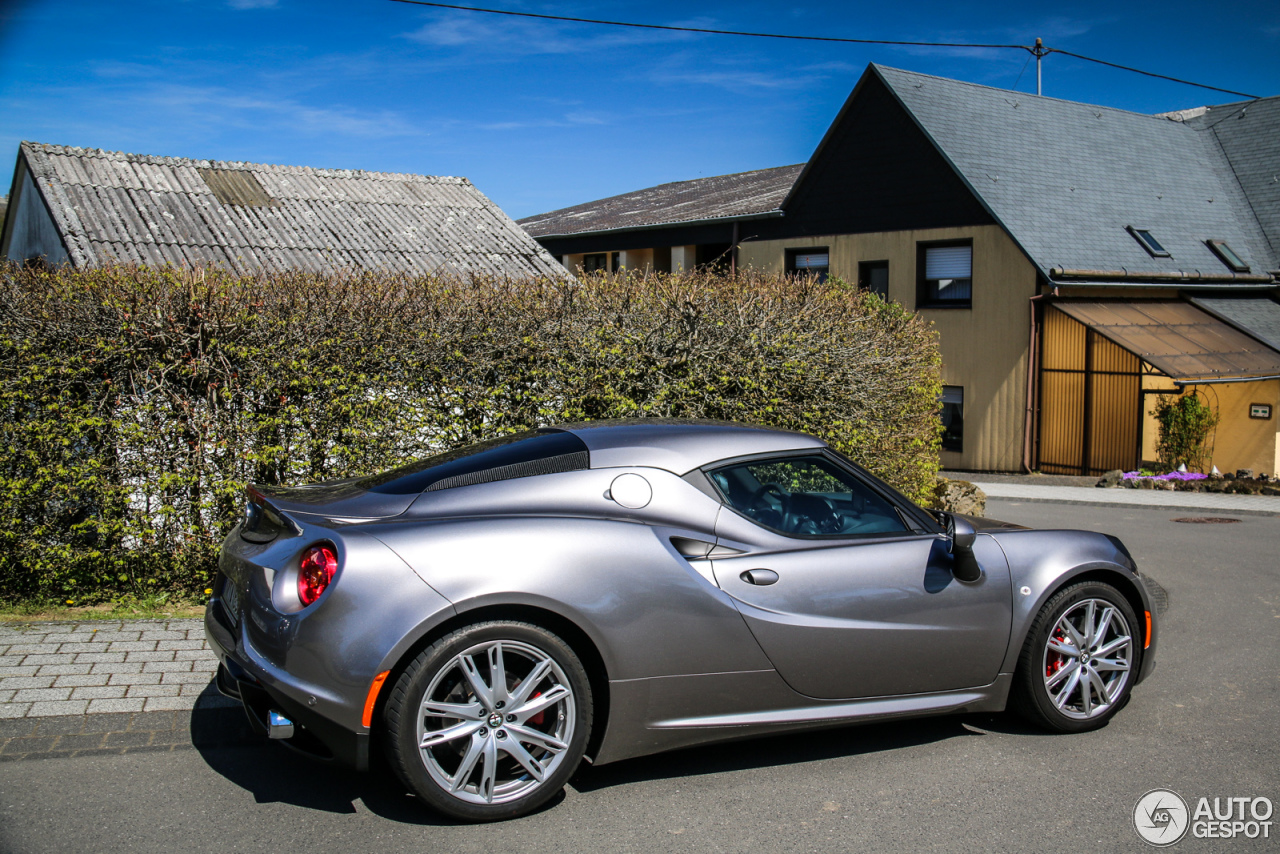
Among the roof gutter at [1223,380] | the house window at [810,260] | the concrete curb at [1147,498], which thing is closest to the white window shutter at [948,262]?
the house window at [810,260]

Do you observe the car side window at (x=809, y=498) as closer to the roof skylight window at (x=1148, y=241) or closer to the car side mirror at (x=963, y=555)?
the car side mirror at (x=963, y=555)

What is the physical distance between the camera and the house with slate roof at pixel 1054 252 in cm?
2111

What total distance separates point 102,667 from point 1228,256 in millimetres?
25313

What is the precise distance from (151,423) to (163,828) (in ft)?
10.5

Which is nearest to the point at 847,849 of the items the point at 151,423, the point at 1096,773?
the point at 1096,773

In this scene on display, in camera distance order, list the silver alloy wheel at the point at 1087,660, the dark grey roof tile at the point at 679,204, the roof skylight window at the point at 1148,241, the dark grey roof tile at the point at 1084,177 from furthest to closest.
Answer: the dark grey roof tile at the point at 679,204 < the roof skylight window at the point at 1148,241 < the dark grey roof tile at the point at 1084,177 < the silver alloy wheel at the point at 1087,660

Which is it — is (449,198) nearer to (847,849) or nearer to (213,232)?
(213,232)

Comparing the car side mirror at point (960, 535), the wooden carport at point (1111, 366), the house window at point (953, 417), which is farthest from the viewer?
the house window at point (953, 417)

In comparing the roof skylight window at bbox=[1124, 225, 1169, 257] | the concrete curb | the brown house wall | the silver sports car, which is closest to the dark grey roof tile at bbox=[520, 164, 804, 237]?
the brown house wall

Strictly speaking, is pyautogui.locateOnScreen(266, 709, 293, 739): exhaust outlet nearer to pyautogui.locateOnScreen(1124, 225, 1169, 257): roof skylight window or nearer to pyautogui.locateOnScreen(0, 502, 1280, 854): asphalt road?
pyautogui.locateOnScreen(0, 502, 1280, 854): asphalt road

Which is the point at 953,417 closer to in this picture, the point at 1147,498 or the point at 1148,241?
the point at 1148,241

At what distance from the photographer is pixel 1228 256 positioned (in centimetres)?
2333

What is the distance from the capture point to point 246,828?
3465mm

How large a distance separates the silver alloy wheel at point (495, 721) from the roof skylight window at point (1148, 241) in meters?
22.8
